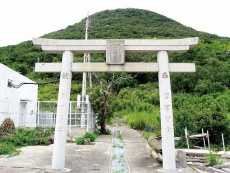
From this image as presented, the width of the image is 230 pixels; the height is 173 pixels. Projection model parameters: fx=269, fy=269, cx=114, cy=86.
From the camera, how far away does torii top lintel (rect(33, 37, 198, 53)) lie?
7.12 m

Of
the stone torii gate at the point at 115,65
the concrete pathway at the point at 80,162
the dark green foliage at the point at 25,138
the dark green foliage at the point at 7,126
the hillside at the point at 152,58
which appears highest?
the hillside at the point at 152,58

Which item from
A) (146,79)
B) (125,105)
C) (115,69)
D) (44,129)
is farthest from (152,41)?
(146,79)

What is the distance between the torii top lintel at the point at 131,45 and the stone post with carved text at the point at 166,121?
0.48 m

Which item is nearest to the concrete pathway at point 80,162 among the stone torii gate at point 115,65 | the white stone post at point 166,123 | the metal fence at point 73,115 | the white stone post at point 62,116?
the white stone post at point 62,116

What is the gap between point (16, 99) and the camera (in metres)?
13.6

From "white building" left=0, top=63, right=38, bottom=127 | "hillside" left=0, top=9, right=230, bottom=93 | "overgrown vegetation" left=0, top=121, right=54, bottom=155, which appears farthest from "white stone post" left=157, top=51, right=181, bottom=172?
A: "hillside" left=0, top=9, right=230, bottom=93

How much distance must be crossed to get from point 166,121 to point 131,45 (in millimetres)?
2177

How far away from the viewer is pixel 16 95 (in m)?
13.6

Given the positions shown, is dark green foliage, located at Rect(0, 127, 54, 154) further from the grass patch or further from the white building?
the grass patch

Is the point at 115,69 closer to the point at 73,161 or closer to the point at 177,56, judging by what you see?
the point at 73,161

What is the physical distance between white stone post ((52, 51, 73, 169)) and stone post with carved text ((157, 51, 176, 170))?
2421mm

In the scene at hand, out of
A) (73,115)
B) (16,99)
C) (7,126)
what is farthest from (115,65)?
(16,99)

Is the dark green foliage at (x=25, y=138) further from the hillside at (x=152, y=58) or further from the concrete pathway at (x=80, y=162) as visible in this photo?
the hillside at (x=152, y=58)

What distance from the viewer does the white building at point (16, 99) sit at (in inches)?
468
